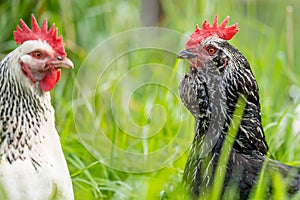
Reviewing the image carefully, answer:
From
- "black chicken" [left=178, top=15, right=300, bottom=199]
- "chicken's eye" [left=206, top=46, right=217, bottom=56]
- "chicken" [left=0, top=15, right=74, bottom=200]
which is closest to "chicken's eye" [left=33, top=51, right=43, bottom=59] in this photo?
"chicken" [left=0, top=15, right=74, bottom=200]

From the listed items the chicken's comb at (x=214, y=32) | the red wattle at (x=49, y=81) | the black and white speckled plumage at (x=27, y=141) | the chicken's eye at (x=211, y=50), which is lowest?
the black and white speckled plumage at (x=27, y=141)

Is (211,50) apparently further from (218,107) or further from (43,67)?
(43,67)

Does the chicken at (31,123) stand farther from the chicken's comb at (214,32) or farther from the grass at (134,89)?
the chicken's comb at (214,32)

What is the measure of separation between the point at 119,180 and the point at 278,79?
177cm

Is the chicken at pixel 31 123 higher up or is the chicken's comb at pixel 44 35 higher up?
the chicken's comb at pixel 44 35

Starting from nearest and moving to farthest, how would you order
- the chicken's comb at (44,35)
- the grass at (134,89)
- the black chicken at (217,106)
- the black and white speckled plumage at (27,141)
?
the black and white speckled plumage at (27,141)
the black chicken at (217,106)
the chicken's comb at (44,35)
the grass at (134,89)

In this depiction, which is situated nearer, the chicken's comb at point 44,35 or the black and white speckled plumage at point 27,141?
the black and white speckled plumage at point 27,141

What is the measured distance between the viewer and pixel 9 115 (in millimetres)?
3221

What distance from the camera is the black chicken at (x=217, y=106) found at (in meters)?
3.22

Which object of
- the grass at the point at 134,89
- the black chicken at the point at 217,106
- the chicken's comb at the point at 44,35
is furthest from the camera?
the grass at the point at 134,89

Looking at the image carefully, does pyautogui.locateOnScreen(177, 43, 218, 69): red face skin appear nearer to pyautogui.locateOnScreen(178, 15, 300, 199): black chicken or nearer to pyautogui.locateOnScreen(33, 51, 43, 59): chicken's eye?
pyautogui.locateOnScreen(178, 15, 300, 199): black chicken

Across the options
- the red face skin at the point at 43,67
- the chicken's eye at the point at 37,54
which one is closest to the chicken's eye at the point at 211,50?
the red face skin at the point at 43,67

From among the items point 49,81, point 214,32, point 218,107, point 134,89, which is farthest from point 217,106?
point 134,89

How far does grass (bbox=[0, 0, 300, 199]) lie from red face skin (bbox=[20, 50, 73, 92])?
0.53m
